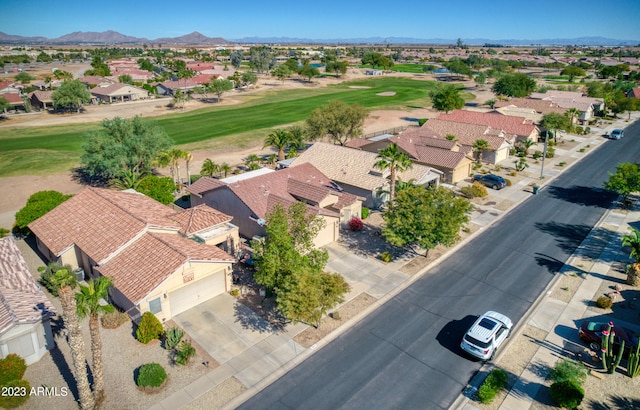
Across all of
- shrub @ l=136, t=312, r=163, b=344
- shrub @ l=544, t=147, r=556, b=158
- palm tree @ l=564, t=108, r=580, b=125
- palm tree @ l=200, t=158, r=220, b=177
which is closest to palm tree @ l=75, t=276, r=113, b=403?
shrub @ l=136, t=312, r=163, b=344

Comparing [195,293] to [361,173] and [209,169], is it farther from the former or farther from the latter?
[209,169]

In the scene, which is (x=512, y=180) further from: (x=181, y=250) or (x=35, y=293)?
(x=35, y=293)

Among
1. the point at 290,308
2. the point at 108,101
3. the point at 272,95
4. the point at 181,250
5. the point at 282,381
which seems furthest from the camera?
the point at 272,95

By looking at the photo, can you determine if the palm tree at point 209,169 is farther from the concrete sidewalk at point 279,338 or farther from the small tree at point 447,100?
the small tree at point 447,100

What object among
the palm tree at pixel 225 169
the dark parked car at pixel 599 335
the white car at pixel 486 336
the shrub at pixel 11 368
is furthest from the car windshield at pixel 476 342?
the palm tree at pixel 225 169

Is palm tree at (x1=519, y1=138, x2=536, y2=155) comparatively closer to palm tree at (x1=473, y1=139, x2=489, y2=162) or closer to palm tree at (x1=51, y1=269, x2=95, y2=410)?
palm tree at (x1=473, y1=139, x2=489, y2=162)


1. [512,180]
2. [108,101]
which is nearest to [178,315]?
[512,180]
